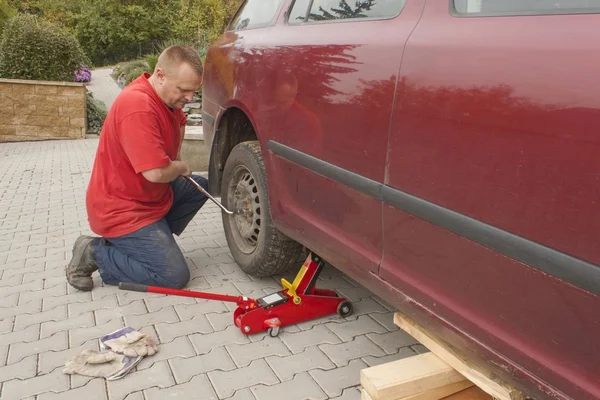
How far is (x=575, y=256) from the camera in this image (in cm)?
124

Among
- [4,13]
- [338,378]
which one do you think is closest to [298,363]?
[338,378]

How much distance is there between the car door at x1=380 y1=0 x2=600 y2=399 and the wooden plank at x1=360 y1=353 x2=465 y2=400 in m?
0.25

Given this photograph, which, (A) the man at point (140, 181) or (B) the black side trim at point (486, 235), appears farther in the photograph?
(A) the man at point (140, 181)

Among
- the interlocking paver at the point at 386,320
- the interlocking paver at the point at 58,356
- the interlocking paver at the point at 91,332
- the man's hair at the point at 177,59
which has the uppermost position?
the man's hair at the point at 177,59

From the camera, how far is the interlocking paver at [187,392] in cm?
213

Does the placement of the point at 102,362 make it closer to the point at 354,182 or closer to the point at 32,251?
the point at 354,182

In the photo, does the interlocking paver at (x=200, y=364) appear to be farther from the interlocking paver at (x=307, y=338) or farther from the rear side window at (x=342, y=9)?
the rear side window at (x=342, y=9)

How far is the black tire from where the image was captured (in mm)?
2832

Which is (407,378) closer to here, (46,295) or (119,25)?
(46,295)


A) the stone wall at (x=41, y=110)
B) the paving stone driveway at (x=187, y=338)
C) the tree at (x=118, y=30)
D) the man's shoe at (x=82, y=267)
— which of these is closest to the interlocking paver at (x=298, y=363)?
the paving stone driveway at (x=187, y=338)

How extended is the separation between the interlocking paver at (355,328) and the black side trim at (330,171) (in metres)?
0.88

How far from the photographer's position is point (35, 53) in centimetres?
934

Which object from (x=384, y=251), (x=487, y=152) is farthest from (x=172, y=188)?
(x=487, y=152)

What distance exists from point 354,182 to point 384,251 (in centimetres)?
28
